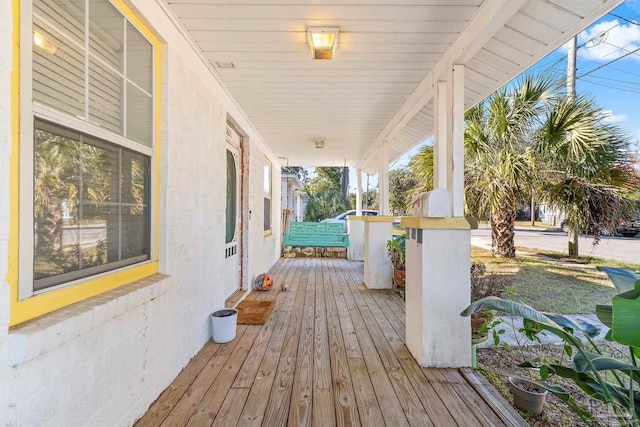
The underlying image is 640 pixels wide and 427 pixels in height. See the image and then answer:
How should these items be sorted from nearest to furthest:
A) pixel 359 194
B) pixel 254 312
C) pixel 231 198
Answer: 1. pixel 254 312
2. pixel 231 198
3. pixel 359 194

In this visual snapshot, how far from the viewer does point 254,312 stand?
9.79ft

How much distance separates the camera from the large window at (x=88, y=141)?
3.51 feet

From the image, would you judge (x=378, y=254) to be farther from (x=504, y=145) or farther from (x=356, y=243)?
(x=504, y=145)

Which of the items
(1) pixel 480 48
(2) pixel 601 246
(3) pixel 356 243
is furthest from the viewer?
(2) pixel 601 246

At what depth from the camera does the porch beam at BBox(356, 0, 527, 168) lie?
1607 millimetres

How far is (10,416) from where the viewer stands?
35.1 inches

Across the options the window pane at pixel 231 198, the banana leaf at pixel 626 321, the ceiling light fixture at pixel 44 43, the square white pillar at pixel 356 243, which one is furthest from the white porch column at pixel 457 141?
the square white pillar at pixel 356 243

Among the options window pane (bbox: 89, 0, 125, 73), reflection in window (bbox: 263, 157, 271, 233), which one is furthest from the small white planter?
reflection in window (bbox: 263, 157, 271, 233)

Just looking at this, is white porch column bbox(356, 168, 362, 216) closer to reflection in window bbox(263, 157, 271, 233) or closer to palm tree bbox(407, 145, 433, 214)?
palm tree bbox(407, 145, 433, 214)

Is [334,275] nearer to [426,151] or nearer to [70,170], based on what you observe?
[426,151]

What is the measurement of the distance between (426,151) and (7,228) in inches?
209

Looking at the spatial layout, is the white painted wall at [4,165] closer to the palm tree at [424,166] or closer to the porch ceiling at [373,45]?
the porch ceiling at [373,45]

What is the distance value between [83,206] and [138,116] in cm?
66


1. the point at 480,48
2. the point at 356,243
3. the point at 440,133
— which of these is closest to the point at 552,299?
the point at 440,133
